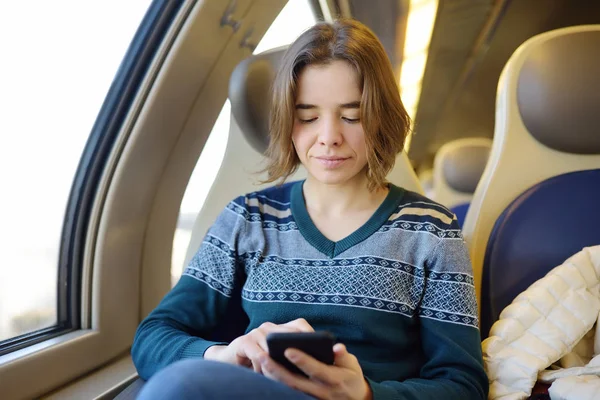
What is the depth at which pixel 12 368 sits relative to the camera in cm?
126

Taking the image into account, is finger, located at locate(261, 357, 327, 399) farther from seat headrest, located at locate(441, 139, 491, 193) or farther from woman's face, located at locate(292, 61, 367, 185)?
seat headrest, located at locate(441, 139, 491, 193)

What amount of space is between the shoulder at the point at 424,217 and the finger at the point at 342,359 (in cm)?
39

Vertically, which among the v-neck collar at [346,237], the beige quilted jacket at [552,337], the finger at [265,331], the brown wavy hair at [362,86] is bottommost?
the beige quilted jacket at [552,337]

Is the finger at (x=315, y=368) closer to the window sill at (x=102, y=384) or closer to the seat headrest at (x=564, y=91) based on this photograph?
the window sill at (x=102, y=384)

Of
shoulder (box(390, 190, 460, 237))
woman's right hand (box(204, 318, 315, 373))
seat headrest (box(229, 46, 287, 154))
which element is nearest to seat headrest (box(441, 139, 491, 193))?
seat headrest (box(229, 46, 287, 154))

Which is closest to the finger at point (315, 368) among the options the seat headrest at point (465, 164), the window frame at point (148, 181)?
the window frame at point (148, 181)

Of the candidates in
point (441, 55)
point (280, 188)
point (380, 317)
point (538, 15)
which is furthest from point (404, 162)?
point (441, 55)

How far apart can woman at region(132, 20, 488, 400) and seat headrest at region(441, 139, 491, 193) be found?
8.56 ft

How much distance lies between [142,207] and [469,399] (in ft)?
3.88

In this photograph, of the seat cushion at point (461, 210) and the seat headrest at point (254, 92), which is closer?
the seat headrest at point (254, 92)

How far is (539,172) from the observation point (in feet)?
5.25

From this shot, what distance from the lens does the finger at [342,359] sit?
0.87m

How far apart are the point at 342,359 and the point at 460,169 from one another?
3.11 metres

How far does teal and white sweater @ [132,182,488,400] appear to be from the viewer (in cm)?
111
